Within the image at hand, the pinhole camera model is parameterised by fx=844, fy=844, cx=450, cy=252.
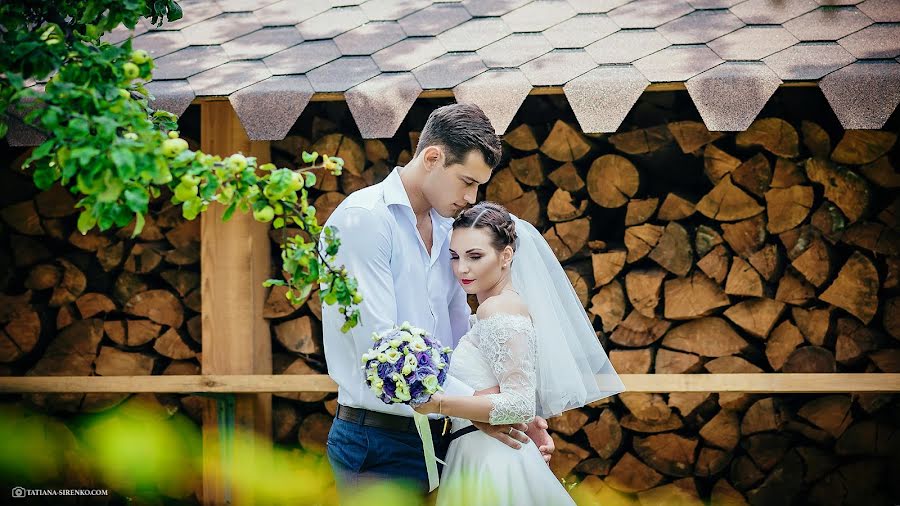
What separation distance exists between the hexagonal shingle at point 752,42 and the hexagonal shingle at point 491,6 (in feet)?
3.20

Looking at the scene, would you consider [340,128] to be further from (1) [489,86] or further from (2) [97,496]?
(2) [97,496]

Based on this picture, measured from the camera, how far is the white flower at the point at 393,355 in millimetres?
2246

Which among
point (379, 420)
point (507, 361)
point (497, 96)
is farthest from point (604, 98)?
point (379, 420)

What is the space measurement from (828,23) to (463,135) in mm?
1957

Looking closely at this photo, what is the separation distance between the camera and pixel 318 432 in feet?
13.9

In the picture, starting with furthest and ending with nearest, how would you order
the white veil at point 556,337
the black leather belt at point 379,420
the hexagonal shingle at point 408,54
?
the hexagonal shingle at point 408,54 → the white veil at point 556,337 → the black leather belt at point 379,420

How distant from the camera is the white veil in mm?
2867

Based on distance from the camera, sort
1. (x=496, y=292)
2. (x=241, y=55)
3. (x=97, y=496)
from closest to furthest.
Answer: (x=496, y=292) → (x=241, y=55) → (x=97, y=496)

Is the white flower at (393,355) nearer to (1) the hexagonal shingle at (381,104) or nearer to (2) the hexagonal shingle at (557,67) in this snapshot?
(1) the hexagonal shingle at (381,104)

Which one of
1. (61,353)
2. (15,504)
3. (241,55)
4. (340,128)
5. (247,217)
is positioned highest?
(241,55)

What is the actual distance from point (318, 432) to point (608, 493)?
4.78 feet

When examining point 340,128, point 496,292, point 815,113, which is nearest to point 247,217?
point 340,128

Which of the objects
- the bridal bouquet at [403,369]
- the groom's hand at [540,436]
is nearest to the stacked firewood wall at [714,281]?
the groom's hand at [540,436]

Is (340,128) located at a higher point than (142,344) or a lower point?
higher
